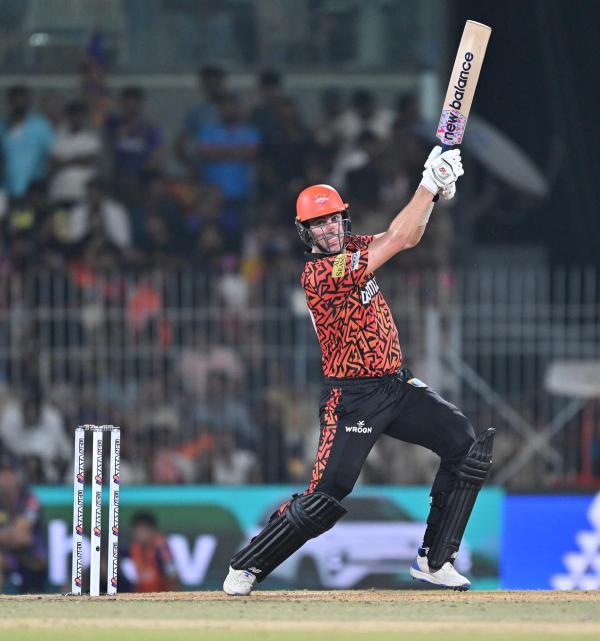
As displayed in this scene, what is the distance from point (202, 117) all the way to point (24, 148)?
1941 mm

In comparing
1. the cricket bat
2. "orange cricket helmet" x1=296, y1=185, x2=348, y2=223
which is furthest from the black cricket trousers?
the cricket bat

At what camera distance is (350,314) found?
871cm

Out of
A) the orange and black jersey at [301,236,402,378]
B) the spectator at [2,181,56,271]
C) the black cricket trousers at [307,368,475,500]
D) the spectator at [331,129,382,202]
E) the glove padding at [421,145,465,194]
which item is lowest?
the black cricket trousers at [307,368,475,500]

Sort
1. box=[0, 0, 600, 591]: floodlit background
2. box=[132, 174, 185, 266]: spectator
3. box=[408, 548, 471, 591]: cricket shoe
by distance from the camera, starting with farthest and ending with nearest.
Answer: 1. box=[132, 174, 185, 266]: spectator
2. box=[0, 0, 600, 591]: floodlit background
3. box=[408, 548, 471, 591]: cricket shoe

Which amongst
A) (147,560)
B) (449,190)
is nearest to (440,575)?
(449,190)

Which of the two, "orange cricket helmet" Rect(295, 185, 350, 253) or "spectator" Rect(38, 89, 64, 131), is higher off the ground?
"spectator" Rect(38, 89, 64, 131)

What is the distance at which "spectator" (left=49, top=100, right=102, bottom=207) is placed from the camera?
54.6 feet

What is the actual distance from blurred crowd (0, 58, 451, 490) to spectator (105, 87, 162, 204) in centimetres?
2

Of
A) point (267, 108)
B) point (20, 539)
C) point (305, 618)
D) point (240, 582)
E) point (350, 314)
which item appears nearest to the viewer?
point (305, 618)

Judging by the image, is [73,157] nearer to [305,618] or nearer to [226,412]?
[226,412]

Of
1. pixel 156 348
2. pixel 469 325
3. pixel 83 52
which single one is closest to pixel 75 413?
pixel 156 348

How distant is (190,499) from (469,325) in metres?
3.11

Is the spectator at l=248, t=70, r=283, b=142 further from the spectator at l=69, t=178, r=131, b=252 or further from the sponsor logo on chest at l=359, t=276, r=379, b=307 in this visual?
the sponsor logo on chest at l=359, t=276, r=379, b=307

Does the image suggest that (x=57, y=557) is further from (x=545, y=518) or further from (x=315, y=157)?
(x=315, y=157)
